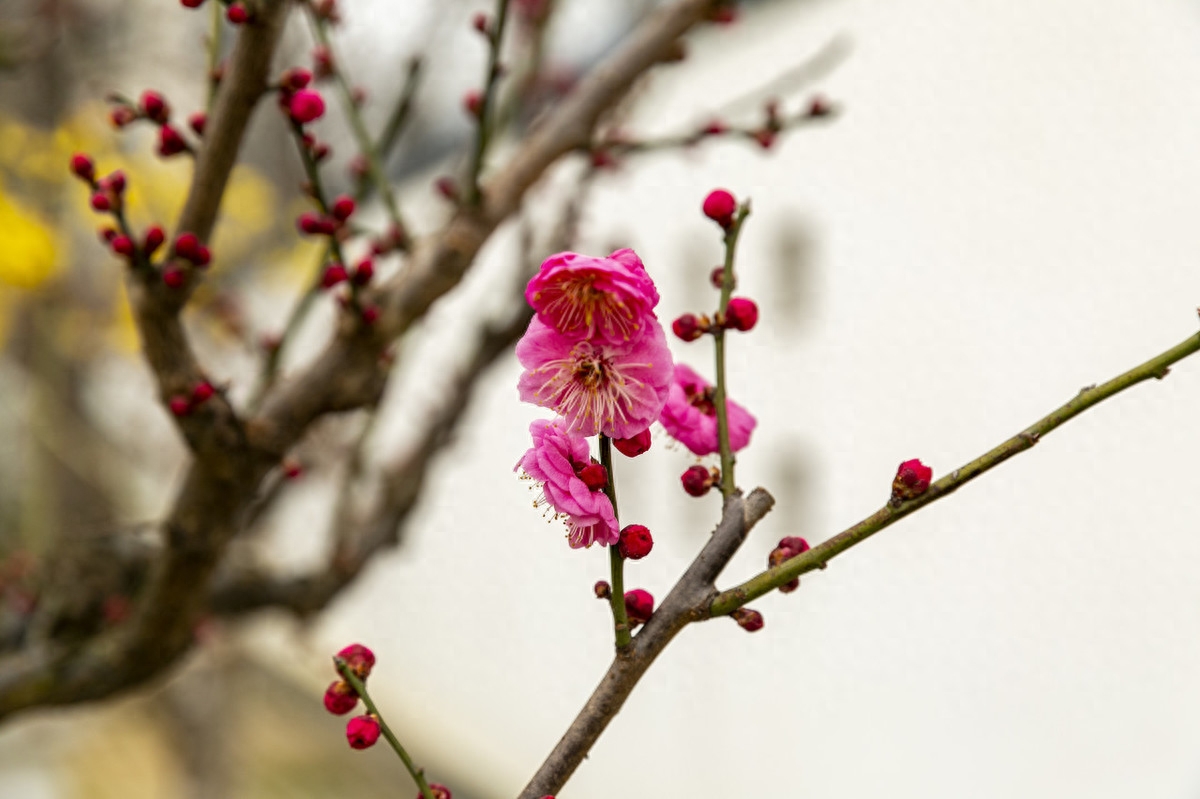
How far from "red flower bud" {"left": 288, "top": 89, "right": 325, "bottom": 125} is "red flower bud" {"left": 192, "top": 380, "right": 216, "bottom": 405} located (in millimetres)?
192

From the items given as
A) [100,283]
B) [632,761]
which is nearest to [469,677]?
[632,761]

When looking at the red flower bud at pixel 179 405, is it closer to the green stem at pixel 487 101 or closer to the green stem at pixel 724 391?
the green stem at pixel 487 101

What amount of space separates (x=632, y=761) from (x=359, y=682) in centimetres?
270

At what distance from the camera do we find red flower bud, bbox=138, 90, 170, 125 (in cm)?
56

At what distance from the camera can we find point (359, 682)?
1.15 ft

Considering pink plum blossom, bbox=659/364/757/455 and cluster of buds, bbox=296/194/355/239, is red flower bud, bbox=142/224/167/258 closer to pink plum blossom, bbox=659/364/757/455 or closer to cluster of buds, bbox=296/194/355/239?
cluster of buds, bbox=296/194/355/239

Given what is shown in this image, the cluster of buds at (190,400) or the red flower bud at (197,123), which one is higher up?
the red flower bud at (197,123)

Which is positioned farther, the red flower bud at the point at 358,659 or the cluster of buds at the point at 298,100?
the cluster of buds at the point at 298,100

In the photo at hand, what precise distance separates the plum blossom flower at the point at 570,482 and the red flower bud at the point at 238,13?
0.32 metres

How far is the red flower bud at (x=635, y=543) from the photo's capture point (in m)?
0.32

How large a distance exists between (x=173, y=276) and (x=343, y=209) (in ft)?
0.35

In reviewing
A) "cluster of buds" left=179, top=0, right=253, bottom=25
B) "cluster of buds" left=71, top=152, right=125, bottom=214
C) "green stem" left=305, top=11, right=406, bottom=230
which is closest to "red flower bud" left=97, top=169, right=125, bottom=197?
"cluster of buds" left=71, top=152, right=125, bottom=214

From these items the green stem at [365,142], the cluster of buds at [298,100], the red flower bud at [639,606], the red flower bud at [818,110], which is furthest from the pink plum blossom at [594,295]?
the red flower bud at [818,110]

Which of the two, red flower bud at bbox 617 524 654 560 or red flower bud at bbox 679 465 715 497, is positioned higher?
red flower bud at bbox 679 465 715 497
